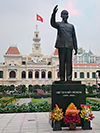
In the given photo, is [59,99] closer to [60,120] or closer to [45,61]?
[60,120]

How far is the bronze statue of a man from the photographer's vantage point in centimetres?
649

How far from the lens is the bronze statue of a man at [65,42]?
649 cm

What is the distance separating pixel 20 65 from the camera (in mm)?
47688

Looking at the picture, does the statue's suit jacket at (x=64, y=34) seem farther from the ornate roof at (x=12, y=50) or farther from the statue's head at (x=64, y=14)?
the ornate roof at (x=12, y=50)

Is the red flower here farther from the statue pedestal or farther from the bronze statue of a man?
the bronze statue of a man

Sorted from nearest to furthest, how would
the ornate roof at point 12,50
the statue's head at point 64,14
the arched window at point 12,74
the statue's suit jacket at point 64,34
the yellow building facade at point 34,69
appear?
the statue's suit jacket at point 64,34 < the statue's head at point 64,14 < the yellow building facade at point 34,69 < the arched window at point 12,74 < the ornate roof at point 12,50

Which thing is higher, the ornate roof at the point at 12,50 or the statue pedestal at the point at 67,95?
the ornate roof at the point at 12,50

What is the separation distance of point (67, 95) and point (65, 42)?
190 cm

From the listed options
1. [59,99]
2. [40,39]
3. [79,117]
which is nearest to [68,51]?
[59,99]

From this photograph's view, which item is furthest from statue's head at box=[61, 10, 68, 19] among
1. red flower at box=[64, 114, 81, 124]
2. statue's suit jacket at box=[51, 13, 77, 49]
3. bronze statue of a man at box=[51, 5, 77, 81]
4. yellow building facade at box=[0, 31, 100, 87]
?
yellow building facade at box=[0, 31, 100, 87]

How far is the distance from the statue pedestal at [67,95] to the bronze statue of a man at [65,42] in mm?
589

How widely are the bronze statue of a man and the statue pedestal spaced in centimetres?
59

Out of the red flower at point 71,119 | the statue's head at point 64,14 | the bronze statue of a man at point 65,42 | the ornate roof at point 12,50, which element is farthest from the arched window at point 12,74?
the red flower at point 71,119

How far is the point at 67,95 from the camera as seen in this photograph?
5.97 metres
